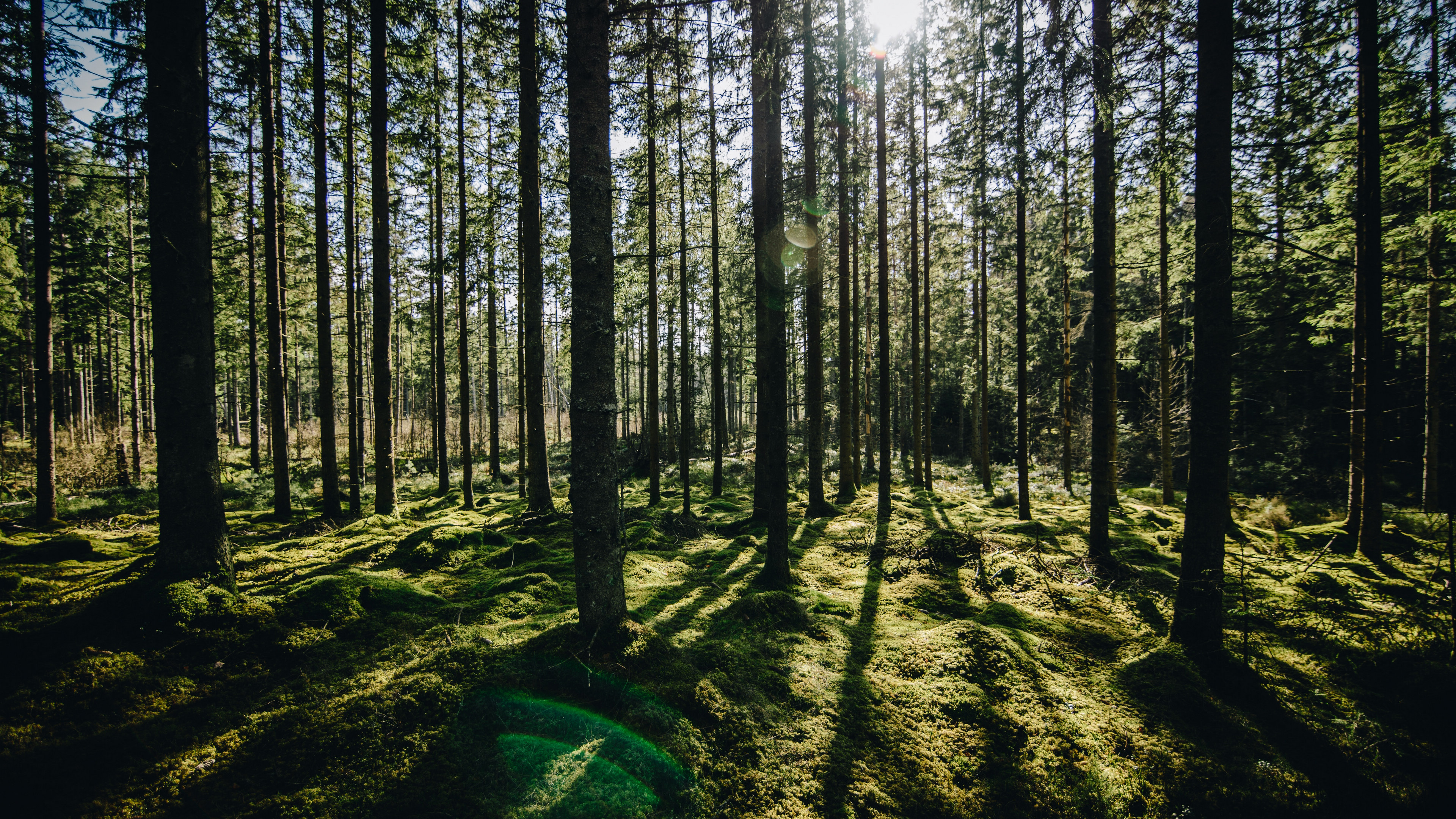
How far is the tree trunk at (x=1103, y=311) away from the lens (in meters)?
7.72

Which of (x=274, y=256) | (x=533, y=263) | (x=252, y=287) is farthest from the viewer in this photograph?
(x=252, y=287)

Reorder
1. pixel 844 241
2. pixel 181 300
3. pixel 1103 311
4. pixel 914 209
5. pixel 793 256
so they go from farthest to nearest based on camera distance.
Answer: pixel 914 209 < pixel 793 256 < pixel 844 241 < pixel 1103 311 < pixel 181 300

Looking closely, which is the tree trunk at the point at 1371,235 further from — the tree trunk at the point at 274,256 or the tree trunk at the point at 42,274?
the tree trunk at the point at 42,274

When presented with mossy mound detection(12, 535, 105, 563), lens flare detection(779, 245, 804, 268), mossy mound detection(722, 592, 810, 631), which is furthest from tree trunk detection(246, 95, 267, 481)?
mossy mound detection(722, 592, 810, 631)

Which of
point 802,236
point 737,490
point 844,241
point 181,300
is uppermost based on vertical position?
point 844,241

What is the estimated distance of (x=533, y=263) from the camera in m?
10.7

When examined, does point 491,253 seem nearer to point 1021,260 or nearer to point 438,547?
point 438,547

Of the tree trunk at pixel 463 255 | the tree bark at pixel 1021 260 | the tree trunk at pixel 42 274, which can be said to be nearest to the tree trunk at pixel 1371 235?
the tree bark at pixel 1021 260

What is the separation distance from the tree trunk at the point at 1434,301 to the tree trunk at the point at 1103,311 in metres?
4.56

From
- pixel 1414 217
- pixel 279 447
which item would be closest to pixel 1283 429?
pixel 1414 217

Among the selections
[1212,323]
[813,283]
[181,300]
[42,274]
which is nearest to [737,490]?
[813,283]

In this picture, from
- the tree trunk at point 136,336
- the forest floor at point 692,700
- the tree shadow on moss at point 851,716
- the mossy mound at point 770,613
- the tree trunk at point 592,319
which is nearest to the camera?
the forest floor at point 692,700

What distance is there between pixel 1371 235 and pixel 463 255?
719 inches

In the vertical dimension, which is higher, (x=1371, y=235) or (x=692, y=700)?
(x=1371, y=235)
